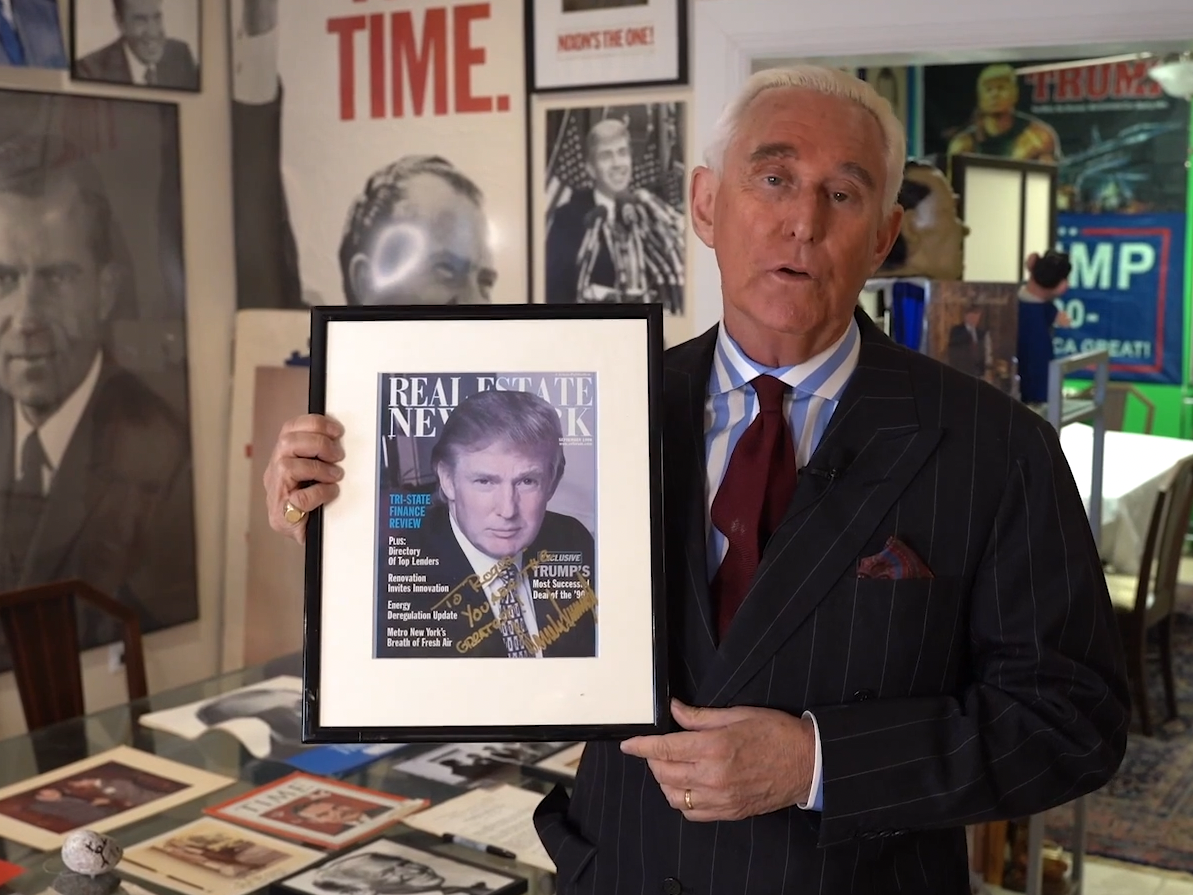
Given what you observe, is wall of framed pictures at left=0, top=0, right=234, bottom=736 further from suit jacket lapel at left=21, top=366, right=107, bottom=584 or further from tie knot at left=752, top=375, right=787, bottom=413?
tie knot at left=752, top=375, right=787, bottom=413

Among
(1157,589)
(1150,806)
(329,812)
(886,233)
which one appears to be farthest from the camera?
(1157,589)

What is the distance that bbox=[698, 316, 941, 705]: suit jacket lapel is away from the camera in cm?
136

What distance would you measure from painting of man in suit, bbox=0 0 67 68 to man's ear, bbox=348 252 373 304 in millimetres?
880

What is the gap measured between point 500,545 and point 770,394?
13.6 inches

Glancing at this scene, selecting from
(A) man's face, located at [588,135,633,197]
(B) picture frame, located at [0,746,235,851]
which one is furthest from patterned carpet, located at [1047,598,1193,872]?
(B) picture frame, located at [0,746,235,851]

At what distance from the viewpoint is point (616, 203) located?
10.8ft

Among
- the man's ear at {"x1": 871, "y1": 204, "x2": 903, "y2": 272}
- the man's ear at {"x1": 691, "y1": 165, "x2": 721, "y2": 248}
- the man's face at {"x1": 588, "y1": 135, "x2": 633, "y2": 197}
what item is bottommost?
the man's ear at {"x1": 871, "y1": 204, "x2": 903, "y2": 272}

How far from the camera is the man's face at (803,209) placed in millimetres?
1434

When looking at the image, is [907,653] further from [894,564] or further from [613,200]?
[613,200]

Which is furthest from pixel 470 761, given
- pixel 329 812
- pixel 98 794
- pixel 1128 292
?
pixel 1128 292

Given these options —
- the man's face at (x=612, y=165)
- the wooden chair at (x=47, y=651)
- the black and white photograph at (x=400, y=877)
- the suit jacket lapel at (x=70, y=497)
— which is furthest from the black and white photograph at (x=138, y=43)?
the black and white photograph at (x=400, y=877)

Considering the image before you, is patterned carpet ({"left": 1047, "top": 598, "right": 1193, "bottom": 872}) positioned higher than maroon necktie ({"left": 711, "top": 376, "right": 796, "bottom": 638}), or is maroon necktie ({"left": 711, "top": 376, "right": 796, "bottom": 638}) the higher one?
maroon necktie ({"left": 711, "top": 376, "right": 796, "bottom": 638})

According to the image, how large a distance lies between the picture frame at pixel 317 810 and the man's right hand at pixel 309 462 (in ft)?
2.98

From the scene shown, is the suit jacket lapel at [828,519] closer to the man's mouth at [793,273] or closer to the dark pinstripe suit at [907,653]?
the dark pinstripe suit at [907,653]
